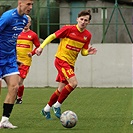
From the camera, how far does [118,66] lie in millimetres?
22359

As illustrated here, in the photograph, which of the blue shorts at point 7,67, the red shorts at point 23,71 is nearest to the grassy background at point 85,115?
the red shorts at point 23,71

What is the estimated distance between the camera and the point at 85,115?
11844mm

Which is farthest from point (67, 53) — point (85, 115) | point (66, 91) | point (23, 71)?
point (23, 71)

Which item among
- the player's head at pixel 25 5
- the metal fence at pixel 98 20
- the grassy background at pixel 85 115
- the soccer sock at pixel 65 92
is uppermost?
the metal fence at pixel 98 20

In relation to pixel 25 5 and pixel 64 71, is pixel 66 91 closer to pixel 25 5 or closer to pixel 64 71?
pixel 64 71

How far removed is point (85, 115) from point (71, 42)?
146 cm

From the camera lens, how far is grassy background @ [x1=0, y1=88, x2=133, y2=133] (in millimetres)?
9445

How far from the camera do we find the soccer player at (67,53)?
11094 mm

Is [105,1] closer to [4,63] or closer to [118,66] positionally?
[118,66]

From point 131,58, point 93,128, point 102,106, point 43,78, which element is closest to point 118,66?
point 131,58

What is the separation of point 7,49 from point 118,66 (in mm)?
13162

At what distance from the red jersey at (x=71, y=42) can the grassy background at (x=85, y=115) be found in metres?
1.15

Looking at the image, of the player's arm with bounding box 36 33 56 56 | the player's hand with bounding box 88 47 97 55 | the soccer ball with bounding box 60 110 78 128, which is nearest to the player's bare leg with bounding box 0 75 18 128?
the soccer ball with bounding box 60 110 78 128

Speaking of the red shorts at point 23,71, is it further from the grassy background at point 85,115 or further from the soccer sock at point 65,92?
the soccer sock at point 65,92
